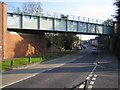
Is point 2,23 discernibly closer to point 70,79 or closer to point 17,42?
point 17,42

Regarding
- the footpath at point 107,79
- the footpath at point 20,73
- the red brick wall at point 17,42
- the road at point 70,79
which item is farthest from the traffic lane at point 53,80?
the red brick wall at point 17,42

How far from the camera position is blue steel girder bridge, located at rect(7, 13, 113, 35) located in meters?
36.1

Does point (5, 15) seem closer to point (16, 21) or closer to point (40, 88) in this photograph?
point (16, 21)

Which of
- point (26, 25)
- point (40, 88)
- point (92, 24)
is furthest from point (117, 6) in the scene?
point (40, 88)

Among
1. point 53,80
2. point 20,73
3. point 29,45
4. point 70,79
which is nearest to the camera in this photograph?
point 53,80

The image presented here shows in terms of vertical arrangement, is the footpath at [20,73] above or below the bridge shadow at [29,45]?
below

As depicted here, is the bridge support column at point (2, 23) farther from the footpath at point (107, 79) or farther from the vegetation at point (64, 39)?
the vegetation at point (64, 39)

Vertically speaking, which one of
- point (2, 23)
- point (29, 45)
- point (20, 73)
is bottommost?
point (20, 73)

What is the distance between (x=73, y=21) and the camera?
4766 centimetres

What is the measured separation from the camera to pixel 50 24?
140ft

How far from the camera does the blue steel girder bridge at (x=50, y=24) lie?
36.1 meters

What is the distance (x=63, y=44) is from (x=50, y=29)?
39.2 m

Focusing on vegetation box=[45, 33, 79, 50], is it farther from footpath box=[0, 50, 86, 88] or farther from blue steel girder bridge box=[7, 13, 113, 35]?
footpath box=[0, 50, 86, 88]

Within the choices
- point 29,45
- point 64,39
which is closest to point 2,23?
point 29,45
